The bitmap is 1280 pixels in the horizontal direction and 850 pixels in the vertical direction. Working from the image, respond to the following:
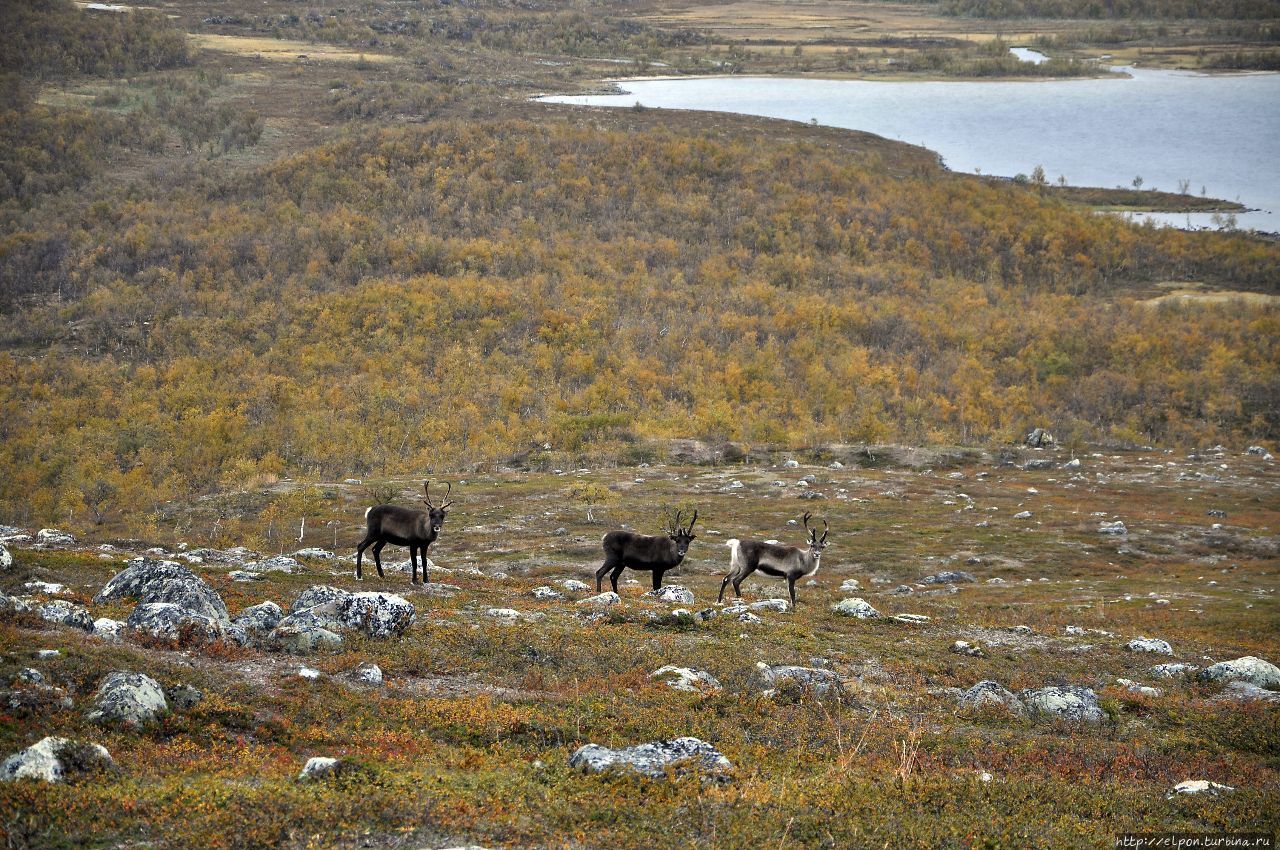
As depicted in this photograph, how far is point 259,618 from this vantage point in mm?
17469

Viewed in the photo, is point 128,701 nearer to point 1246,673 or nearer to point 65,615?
point 65,615

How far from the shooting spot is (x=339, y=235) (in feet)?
334

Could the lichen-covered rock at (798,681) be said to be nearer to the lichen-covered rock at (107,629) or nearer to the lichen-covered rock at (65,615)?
the lichen-covered rock at (107,629)

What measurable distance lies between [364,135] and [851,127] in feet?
273

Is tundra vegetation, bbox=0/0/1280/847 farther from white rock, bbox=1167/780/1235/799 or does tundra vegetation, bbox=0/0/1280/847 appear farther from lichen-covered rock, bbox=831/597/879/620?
lichen-covered rock, bbox=831/597/879/620

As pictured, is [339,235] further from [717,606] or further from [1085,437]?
[717,606]

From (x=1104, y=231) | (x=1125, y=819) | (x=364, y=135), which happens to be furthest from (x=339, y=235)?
(x=1125, y=819)

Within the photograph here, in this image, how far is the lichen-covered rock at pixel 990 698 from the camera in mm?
16438

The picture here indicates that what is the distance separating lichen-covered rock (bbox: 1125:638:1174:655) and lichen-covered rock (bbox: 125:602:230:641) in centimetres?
1966

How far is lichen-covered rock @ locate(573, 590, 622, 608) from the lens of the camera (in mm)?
22917

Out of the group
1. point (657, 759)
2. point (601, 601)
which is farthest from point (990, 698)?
point (601, 601)

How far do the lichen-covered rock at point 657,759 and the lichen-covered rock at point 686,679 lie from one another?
359 cm

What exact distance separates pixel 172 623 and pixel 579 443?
52336 millimetres

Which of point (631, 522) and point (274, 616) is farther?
point (631, 522)
